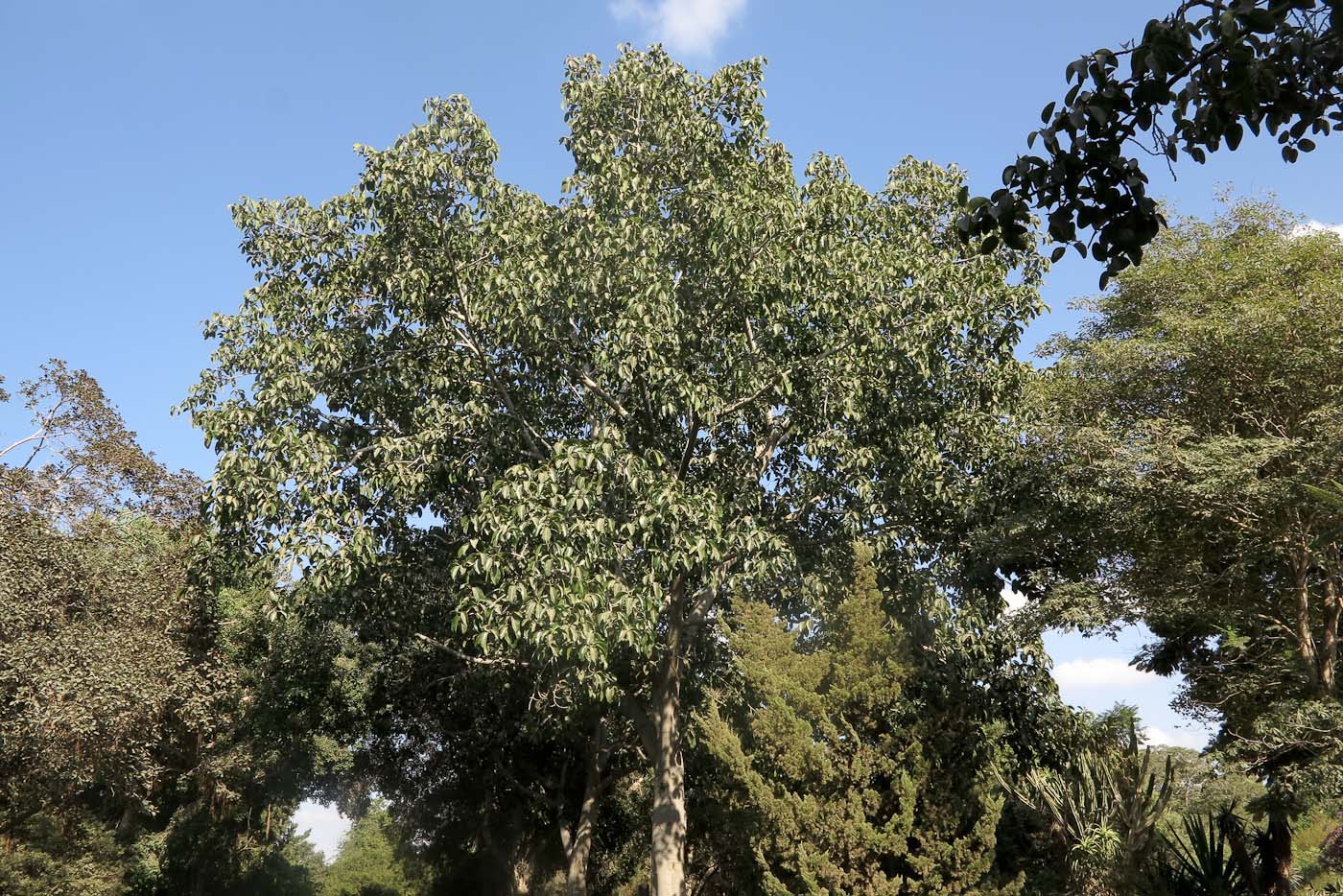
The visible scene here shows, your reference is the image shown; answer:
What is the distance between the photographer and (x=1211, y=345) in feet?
55.8

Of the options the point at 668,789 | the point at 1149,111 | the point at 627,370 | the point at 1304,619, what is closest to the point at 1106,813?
the point at 1304,619

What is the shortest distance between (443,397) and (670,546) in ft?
15.3

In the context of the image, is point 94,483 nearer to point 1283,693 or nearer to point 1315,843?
point 1283,693

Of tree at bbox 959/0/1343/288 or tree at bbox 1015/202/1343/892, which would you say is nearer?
tree at bbox 959/0/1343/288

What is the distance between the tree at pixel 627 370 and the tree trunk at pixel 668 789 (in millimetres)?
49

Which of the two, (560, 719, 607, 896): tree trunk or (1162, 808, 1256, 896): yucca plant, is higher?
(560, 719, 607, 896): tree trunk

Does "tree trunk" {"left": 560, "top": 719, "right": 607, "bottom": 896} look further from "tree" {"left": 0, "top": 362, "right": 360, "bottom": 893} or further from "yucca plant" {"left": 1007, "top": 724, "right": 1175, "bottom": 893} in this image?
"yucca plant" {"left": 1007, "top": 724, "right": 1175, "bottom": 893}

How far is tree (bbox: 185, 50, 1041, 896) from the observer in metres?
14.6

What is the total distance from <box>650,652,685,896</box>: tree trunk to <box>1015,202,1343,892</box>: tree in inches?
259

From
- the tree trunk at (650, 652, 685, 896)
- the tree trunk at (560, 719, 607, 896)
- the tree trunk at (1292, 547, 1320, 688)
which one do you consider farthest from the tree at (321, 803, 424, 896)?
the tree trunk at (1292, 547, 1320, 688)

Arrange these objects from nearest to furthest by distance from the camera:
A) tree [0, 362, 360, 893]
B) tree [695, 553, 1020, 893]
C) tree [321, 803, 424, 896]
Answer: tree [695, 553, 1020, 893] < tree [0, 362, 360, 893] < tree [321, 803, 424, 896]

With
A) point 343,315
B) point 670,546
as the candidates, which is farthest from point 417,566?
point 670,546

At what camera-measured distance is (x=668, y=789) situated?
679 inches

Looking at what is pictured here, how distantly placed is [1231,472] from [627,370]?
8876 millimetres
